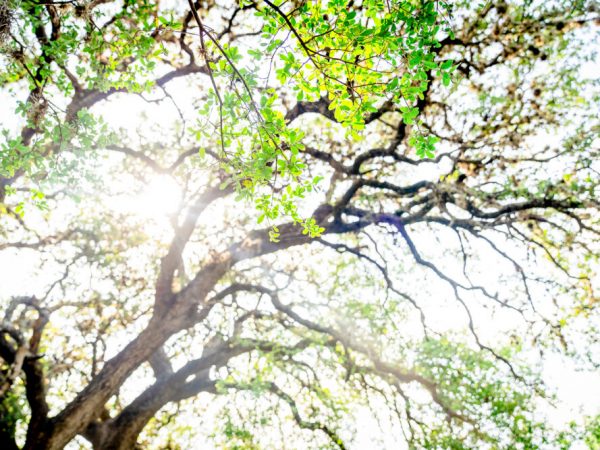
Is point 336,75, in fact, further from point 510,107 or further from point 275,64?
point 510,107

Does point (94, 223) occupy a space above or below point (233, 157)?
above

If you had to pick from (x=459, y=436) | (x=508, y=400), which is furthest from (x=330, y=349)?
(x=508, y=400)

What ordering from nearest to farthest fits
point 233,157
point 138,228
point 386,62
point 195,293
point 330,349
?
point 386,62
point 233,157
point 195,293
point 330,349
point 138,228

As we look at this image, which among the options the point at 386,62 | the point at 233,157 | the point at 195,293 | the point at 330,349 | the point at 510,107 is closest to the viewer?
the point at 386,62

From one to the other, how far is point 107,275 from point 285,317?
18.7 ft

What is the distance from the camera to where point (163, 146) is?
10664 mm

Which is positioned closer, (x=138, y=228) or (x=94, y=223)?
(x=94, y=223)

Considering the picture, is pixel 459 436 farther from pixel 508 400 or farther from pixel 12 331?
pixel 12 331

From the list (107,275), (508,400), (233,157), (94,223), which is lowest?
(233,157)

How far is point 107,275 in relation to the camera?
11.6m

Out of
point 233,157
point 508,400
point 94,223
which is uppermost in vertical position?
point 94,223

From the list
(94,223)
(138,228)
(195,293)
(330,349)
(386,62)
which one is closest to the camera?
(386,62)

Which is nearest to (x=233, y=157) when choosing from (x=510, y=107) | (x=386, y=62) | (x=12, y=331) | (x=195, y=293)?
(x=386, y=62)

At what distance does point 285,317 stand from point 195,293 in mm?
3629
